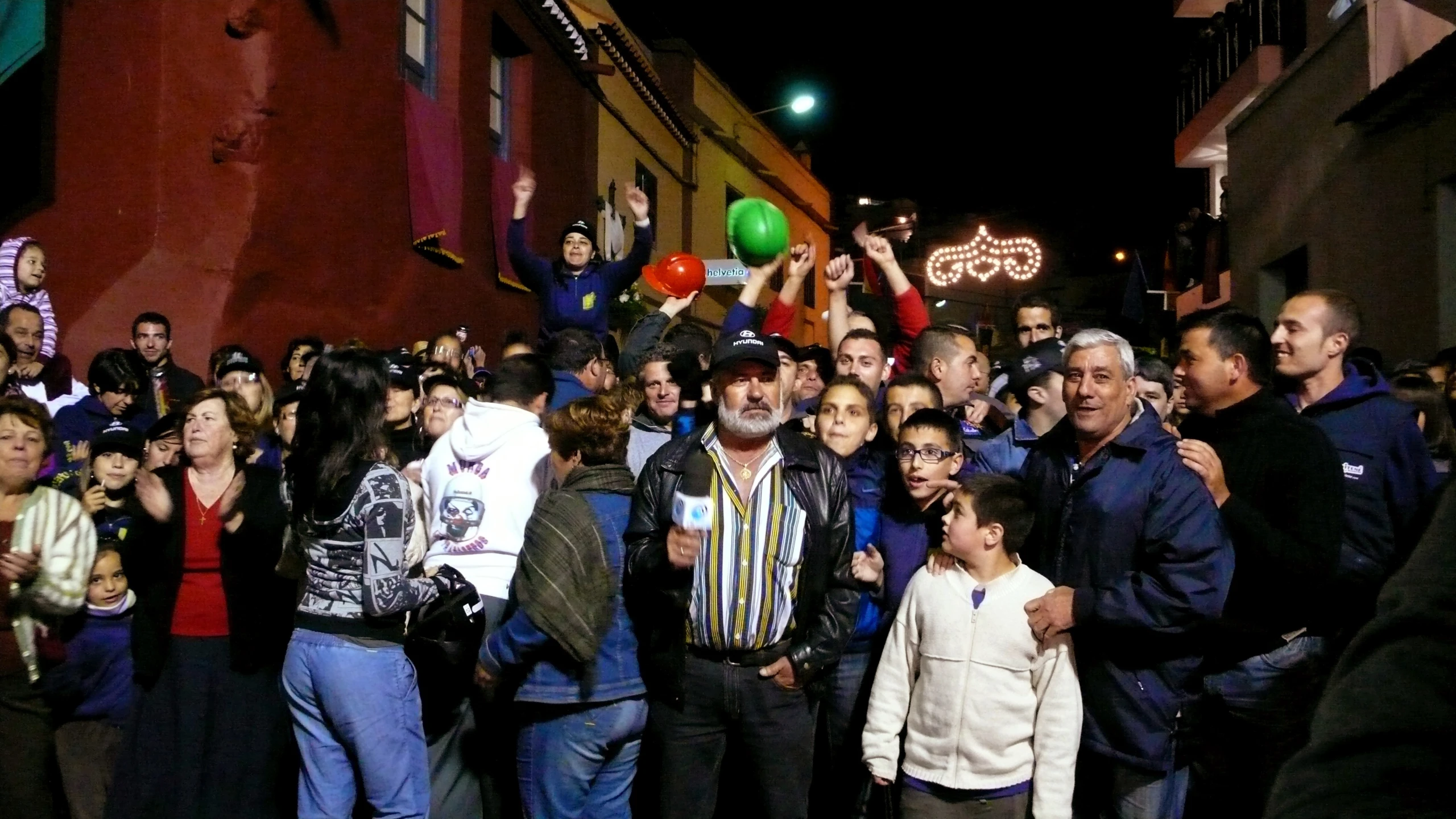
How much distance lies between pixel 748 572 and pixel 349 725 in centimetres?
167

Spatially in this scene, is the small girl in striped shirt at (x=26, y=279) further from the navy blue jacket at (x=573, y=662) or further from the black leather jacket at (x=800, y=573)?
the black leather jacket at (x=800, y=573)

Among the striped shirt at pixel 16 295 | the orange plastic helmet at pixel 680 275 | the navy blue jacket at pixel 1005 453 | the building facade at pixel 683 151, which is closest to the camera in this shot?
the navy blue jacket at pixel 1005 453

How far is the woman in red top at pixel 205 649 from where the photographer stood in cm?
467

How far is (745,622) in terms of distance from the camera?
169 inches

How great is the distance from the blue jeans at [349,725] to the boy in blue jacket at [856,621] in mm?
1796

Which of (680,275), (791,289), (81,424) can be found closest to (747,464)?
(791,289)

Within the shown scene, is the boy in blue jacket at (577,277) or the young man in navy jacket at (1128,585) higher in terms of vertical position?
the boy in blue jacket at (577,277)

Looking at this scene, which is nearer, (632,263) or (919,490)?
(919,490)

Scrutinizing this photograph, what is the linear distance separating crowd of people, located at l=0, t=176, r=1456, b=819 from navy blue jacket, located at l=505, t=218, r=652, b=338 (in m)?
3.27

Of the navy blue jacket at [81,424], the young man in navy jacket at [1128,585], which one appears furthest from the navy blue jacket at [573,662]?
the navy blue jacket at [81,424]

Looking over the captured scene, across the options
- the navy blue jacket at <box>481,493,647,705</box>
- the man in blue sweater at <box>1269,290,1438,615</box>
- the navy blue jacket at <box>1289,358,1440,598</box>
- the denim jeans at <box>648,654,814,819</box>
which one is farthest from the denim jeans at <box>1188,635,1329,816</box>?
the navy blue jacket at <box>481,493,647,705</box>

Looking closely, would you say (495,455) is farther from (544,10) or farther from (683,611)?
(544,10)

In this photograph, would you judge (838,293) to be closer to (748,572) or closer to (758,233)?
(758,233)

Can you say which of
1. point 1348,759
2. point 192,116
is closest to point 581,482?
point 1348,759
